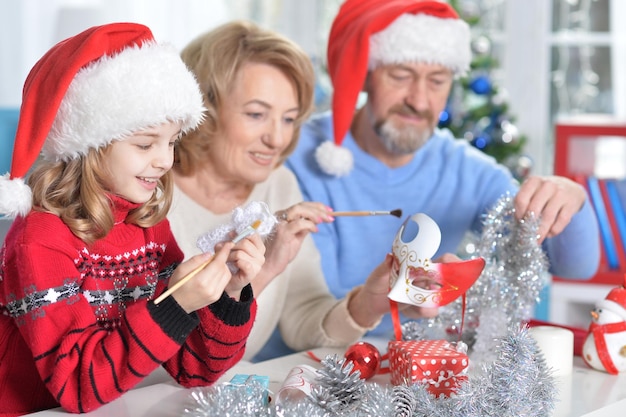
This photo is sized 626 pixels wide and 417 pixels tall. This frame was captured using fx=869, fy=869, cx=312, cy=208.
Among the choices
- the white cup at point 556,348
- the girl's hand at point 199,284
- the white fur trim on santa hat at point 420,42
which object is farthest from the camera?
the white fur trim on santa hat at point 420,42

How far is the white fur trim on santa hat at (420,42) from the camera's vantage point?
2.02m

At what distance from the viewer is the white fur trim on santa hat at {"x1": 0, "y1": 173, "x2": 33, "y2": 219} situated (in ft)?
3.89

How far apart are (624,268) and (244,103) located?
1.61m

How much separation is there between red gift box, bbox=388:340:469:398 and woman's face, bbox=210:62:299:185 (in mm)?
646

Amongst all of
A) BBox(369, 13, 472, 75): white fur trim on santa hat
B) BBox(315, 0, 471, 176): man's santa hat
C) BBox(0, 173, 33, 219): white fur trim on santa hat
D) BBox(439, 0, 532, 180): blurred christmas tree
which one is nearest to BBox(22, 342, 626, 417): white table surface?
BBox(0, 173, 33, 219): white fur trim on santa hat

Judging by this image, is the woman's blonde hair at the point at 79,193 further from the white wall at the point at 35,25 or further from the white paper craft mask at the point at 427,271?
the white wall at the point at 35,25

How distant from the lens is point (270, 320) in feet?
6.08

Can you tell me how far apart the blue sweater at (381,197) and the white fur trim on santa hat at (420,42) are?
26 centimetres

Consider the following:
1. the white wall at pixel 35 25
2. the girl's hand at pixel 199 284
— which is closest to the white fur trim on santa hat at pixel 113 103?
the girl's hand at pixel 199 284

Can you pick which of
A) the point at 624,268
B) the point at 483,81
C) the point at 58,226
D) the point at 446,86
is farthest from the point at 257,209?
the point at 483,81

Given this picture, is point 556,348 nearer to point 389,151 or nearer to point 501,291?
point 501,291

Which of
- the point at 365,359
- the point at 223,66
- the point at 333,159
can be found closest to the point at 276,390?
the point at 365,359

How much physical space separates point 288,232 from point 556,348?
497mm

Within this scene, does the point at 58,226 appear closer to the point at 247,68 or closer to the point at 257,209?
the point at 257,209
